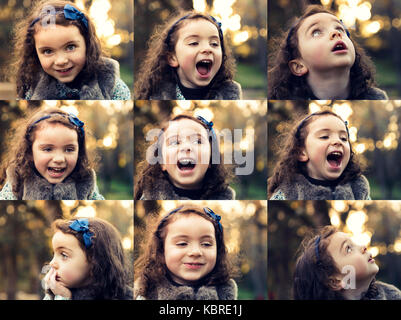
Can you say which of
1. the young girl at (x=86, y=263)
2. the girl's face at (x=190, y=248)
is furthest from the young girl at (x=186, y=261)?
the young girl at (x=86, y=263)

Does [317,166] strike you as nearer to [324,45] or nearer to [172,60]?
[324,45]

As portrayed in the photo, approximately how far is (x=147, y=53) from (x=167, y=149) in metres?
0.48

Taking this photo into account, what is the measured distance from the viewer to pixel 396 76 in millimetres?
3033

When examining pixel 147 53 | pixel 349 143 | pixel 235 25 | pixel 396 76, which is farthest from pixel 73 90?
pixel 396 76

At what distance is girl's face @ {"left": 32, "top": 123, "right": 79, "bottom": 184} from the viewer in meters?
2.92

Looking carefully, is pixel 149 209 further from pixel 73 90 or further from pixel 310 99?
pixel 310 99

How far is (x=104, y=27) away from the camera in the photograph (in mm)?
2994

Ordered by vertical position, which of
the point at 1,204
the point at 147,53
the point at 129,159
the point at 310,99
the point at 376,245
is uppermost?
the point at 147,53

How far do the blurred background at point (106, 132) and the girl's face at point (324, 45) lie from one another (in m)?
0.88

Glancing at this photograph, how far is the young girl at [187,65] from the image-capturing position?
2.93m

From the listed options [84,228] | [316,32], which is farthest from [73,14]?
[316,32]

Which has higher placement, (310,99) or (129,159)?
(310,99)

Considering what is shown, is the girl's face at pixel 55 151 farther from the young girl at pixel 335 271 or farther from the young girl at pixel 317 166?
the young girl at pixel 335 271

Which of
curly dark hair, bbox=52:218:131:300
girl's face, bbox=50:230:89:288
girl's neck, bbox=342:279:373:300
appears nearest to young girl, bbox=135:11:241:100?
curly dark hair, bbox=52:218:131:300
